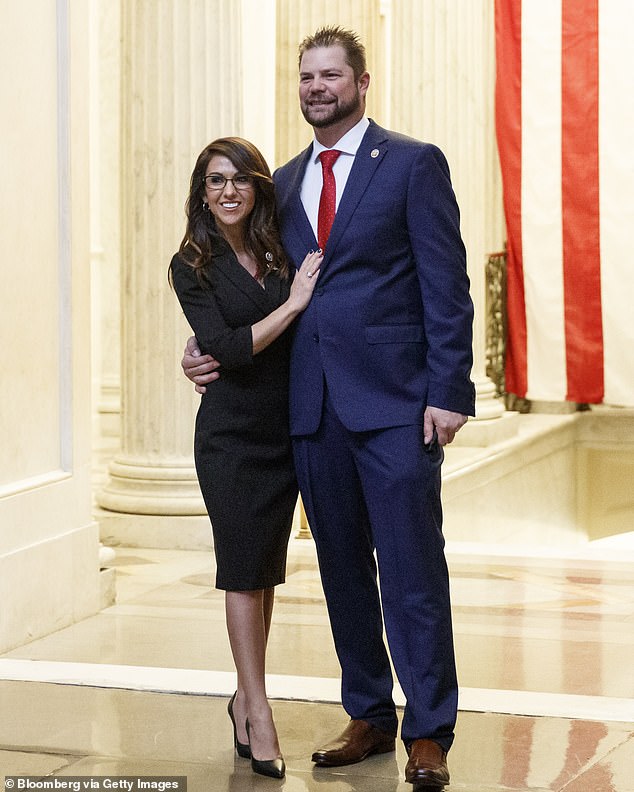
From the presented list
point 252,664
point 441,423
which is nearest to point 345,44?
point 441,423

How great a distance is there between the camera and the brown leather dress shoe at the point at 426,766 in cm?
342

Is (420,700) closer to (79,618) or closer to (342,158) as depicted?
(342,158)

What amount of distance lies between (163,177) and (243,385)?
3706 mm

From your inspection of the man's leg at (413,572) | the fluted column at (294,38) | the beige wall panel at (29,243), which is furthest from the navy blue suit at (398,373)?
the fluted column at (294,38)

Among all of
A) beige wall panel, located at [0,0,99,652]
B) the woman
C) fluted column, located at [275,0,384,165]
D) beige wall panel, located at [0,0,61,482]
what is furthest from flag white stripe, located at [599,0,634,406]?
the woman

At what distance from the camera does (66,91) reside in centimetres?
551

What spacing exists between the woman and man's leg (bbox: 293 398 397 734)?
98 mm

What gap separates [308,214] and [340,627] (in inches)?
43.1

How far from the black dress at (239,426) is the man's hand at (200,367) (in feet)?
0.08

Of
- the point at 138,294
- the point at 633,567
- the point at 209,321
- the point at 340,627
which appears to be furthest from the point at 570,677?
the point at 138,294

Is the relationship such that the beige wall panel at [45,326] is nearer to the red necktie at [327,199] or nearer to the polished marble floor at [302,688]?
the polished marble floor at [302,688]

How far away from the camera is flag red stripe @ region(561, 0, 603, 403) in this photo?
10633 millimetres

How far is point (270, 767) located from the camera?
360cm

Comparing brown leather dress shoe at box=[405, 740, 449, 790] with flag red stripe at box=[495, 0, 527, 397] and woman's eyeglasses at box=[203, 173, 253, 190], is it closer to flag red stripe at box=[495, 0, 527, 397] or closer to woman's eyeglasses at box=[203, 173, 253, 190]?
woman's eyeglasses at box=[203, 173, 253, 190]
